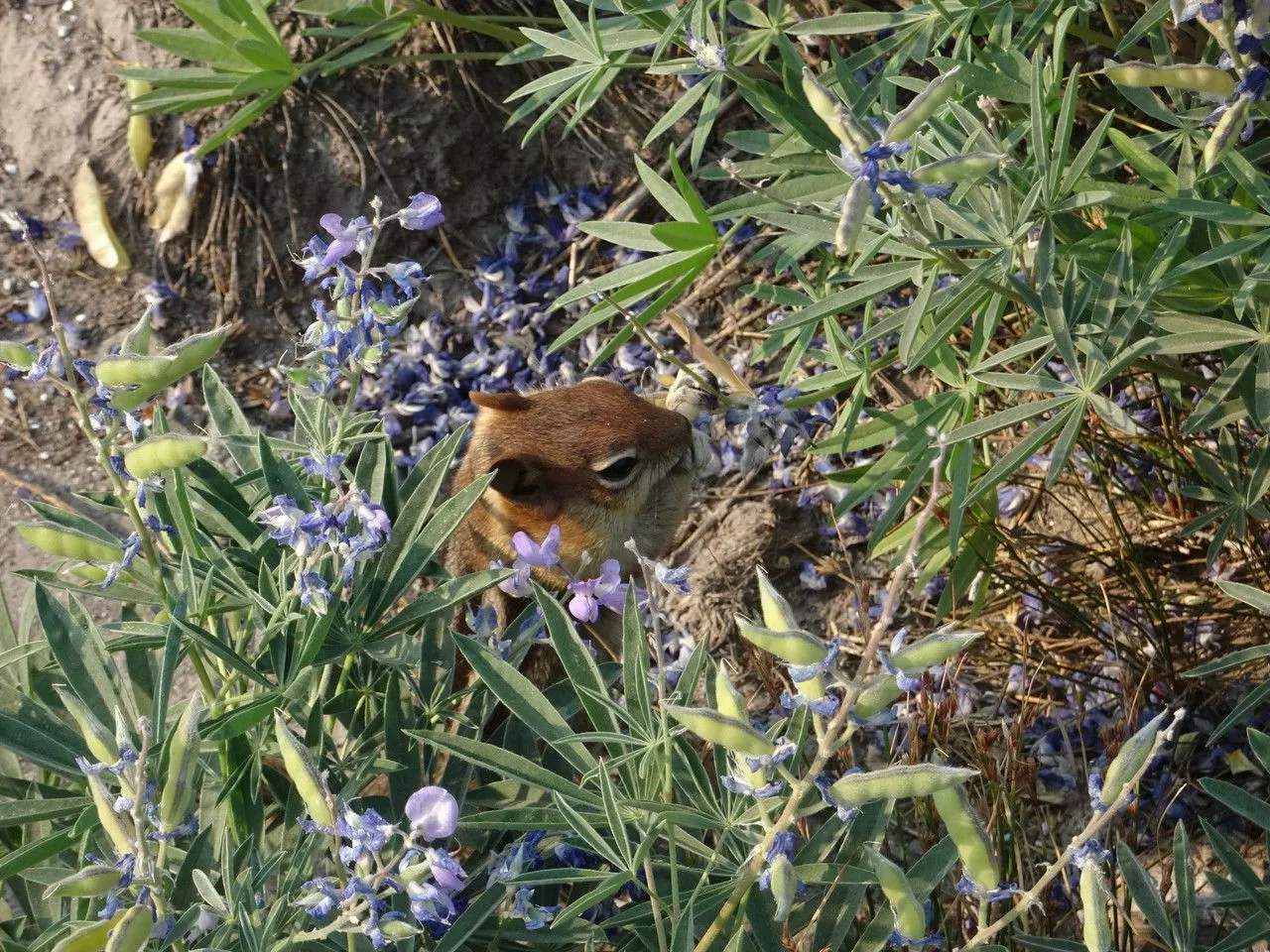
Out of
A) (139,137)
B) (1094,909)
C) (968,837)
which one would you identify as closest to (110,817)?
(968,837)

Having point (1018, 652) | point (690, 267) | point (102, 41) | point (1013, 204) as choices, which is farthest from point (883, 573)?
point (102, 41)

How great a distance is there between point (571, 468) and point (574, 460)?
25 millimetres

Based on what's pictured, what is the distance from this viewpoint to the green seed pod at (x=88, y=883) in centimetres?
149

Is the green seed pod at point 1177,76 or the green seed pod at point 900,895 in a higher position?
the green seed pod at point 1177,76

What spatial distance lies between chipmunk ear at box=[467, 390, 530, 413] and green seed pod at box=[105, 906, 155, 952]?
7.20ft

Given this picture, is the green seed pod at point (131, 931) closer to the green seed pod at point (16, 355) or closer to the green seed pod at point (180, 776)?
the green seed pod at point (180, 776)

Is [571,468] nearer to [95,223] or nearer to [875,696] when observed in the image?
[95,223]

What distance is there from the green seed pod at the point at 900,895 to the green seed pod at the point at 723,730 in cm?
20

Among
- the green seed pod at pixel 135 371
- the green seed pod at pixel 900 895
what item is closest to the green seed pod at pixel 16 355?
the green seed pod at pixel 135 371

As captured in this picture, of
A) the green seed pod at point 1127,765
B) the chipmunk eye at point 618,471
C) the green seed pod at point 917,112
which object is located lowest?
the chipmunk eye at point 618,471

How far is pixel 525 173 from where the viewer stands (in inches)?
187

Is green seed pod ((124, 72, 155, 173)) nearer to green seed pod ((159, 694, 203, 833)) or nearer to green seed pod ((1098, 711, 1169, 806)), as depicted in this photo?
green seed pod ((159, 694, 203, 833))

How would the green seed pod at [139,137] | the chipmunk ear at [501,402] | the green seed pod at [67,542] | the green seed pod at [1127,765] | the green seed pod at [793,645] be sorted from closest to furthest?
the green seed pod at [793,645], the green seed pod at [1127,765], the green seed pod at [67,542], the chipmunk ear at [501,402], the green seed pod at [139,137]

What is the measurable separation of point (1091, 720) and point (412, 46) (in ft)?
9.52
